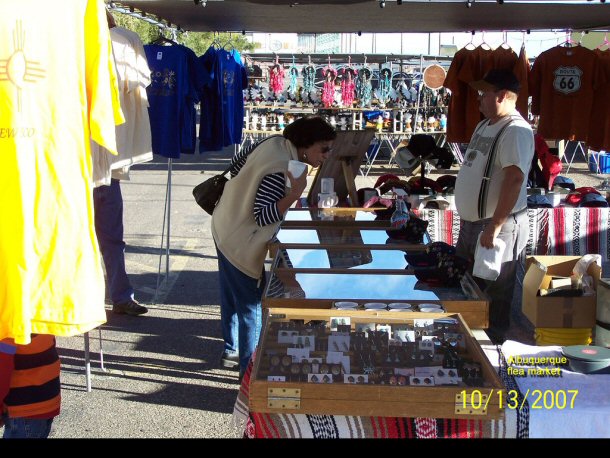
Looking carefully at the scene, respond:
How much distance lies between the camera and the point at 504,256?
4.43 meters

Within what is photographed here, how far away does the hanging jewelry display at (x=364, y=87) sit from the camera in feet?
47.4

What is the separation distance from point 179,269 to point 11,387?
4958 mm

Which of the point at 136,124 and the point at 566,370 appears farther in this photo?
the point at 136,124

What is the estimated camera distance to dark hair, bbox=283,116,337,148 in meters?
4.08

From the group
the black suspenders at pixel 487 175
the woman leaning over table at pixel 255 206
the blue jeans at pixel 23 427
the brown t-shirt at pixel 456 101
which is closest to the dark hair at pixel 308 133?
the woman leaning over table at pixel 255 206

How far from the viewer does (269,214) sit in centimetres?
399

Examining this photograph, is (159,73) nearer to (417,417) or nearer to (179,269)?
(179,269)

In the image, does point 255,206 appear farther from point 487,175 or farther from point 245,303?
point 487,175

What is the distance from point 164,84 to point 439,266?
398 cm

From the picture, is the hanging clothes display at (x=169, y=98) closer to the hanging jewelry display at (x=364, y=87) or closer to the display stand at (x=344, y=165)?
the display stand at (x=344, y=165)

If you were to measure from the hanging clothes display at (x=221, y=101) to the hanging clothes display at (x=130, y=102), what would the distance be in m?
1.62

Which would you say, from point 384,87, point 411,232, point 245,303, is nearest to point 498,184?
point 411,232

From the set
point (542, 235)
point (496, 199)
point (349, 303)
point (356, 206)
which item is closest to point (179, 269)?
point (356, 206)

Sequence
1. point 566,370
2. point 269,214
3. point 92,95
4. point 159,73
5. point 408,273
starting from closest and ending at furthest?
point 566,370 → point 92,95 → point 408,273 → point 269,214 → point 159,73
